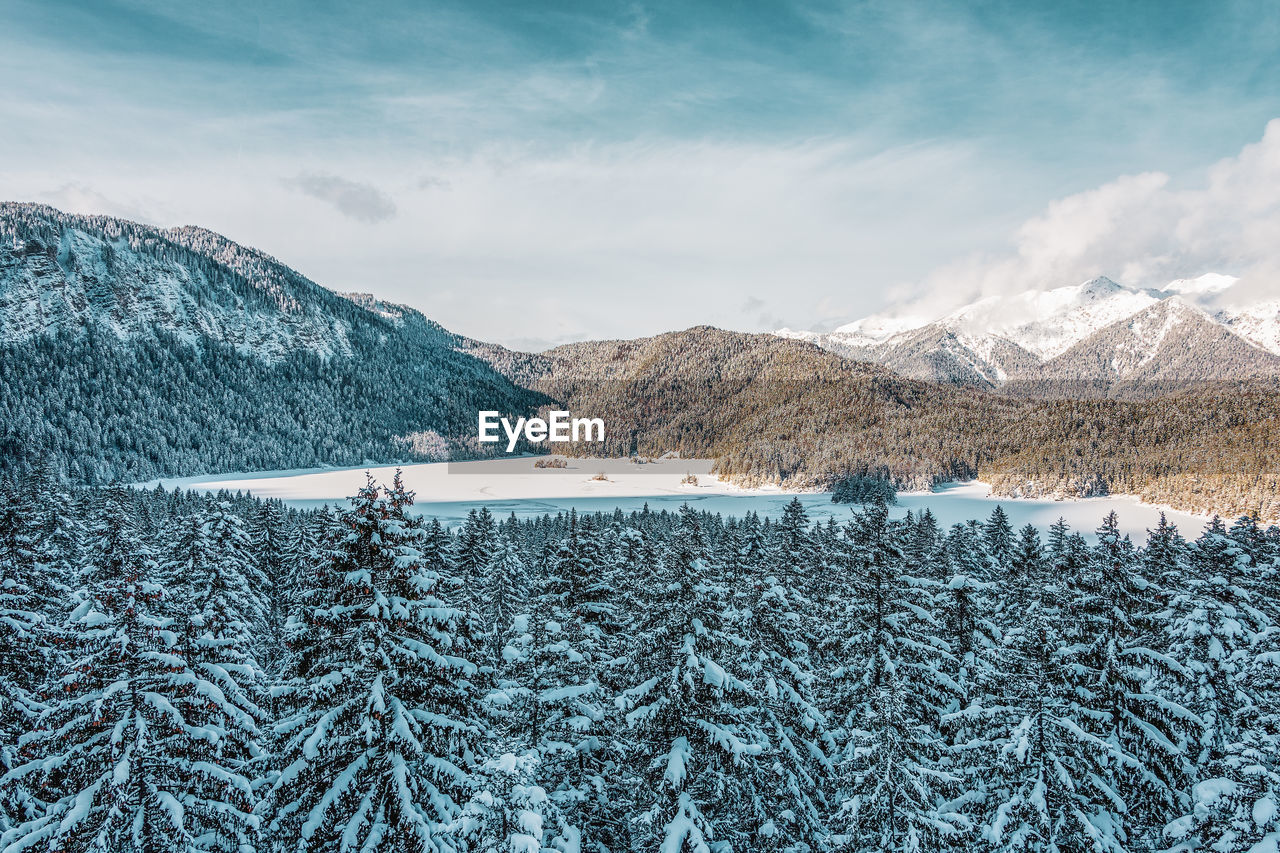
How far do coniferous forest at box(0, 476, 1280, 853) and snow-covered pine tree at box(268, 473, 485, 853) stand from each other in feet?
0.20

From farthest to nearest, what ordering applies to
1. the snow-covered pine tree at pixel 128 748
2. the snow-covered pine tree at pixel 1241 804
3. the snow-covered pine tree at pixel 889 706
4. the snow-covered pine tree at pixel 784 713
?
the snow-covered pine tree at pixel 784 713
the snow-covered pine tree at pixel 889 706
the snow-covered pine tree at pixel 128 748
the snow-covered pine tree at pixel 1241 804

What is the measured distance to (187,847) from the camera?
42.3ft

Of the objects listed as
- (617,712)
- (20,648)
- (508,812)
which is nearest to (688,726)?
(617,712)

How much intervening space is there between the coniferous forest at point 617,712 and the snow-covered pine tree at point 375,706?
61 mm

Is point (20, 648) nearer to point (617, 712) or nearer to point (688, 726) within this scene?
point (617, 712)

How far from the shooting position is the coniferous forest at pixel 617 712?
12.8 m

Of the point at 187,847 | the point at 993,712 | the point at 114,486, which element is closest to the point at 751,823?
the point at 993,712

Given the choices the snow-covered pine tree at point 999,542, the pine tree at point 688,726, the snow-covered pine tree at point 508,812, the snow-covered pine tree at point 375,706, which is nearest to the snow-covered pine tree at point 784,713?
the pine tree at point 688,726

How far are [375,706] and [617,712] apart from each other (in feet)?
22.6

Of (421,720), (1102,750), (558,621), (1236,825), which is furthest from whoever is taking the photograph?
(558,621)

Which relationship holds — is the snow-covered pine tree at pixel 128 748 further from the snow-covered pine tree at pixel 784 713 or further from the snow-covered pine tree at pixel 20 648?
the snow-covered pine tree at pixel 784 713

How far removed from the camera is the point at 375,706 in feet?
41.3

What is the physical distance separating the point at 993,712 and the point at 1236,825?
4.57m

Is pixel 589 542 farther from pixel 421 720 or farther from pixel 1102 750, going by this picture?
pixel 1102 750
